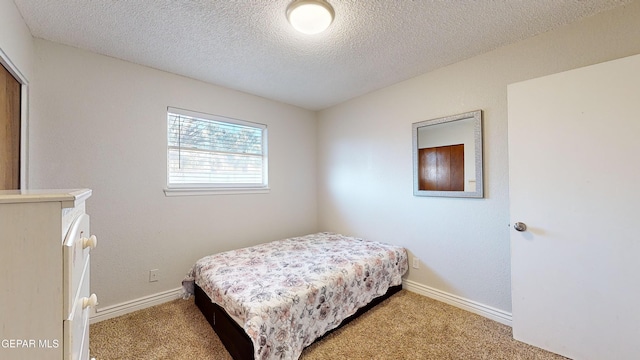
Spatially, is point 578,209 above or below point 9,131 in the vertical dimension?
below

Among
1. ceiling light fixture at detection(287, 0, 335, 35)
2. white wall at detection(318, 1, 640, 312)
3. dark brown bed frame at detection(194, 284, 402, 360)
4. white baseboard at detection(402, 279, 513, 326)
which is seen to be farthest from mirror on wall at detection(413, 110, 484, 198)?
ceiling light fixture at detection(287, 0, 335, 35)

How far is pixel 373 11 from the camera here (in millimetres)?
1670

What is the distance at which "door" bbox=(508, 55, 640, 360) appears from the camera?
4.90ft

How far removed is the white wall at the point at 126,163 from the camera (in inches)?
78.4

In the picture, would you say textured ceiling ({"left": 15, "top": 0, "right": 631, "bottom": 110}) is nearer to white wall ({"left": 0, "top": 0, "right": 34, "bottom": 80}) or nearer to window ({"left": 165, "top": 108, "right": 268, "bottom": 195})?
white wall ({"left": 0, "top": 0, "right": 34, "bottom": 80})

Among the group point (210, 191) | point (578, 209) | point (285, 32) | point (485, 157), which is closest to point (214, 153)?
Result: point (210, 191)

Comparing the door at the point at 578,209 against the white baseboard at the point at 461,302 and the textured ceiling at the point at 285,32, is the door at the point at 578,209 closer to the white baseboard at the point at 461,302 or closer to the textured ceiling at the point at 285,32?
the white baseboard at the point at 461,302

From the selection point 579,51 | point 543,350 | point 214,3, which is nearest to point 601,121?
point 579,51

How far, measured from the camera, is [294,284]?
5.99 ft

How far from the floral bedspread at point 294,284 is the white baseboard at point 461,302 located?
19cm

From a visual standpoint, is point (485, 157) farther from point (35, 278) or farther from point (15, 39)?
point (15, 39)

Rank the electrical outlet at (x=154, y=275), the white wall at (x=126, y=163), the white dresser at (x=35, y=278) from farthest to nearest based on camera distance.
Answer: the electrical outlet at (x=154, y=275), the white wall at (x=126, y=163), the white dresser at (x=35, y=278)

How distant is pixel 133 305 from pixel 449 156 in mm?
3286

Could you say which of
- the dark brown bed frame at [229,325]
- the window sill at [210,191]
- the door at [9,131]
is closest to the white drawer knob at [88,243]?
the dark brown bed frame at [229,325]
